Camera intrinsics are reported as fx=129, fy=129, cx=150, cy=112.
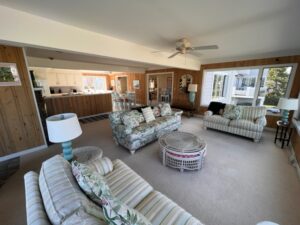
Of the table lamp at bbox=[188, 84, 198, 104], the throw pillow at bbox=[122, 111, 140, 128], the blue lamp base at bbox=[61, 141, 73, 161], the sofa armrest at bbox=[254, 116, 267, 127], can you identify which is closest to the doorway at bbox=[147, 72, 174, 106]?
the table lamp at bbox=[188, 84, 198, 104]

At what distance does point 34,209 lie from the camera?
0.84 meters

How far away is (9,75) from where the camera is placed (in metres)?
2.54

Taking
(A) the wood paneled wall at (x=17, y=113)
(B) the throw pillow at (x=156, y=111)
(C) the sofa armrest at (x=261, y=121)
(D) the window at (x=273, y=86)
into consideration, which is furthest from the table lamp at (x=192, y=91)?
(A) the wood paneled wall at (x=17, y=113)

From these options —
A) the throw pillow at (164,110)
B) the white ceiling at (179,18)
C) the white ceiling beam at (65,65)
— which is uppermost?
the white ceiling at (179,18)

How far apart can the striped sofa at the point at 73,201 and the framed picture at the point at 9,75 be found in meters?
2.48

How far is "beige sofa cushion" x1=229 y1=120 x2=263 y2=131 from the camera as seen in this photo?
3.34 metres

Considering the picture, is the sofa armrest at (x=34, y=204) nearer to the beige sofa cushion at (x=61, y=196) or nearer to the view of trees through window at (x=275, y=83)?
the beige sofa cushion at (x=61, y=196)

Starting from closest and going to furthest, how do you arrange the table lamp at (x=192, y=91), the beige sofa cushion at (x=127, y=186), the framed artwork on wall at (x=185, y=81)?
1. the beige sofa cushion at (x=127, y=186)
2. the table lamp at (x=192, y=91)
3. the framed artwork on wall at (x=185, y=81)

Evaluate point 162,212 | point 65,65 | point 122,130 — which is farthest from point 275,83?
point 65,65

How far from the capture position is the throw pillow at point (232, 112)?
383cm

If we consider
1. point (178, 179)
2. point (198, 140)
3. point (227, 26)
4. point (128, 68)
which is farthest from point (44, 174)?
point (128, 68)

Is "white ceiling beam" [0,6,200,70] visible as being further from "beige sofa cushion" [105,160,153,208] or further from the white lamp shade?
"beige sofa cushion" [105,160,153,208]

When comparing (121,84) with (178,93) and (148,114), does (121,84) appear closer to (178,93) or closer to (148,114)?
(178,93)

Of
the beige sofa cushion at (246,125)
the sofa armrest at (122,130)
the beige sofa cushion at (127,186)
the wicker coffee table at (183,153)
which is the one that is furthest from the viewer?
the beige sofa cushion at (246,125)
